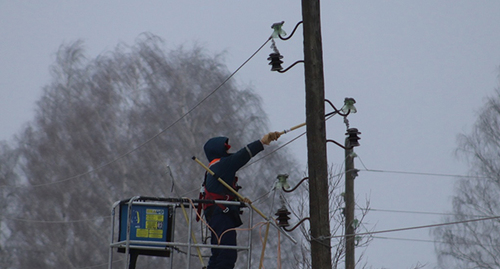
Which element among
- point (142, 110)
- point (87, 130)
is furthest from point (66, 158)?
point (142, 110)

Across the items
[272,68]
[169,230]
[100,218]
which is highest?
[100,218]

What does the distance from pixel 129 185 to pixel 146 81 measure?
15.0 ft

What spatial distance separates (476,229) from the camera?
3044 centimetres

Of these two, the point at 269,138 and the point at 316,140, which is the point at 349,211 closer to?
the point at 316,140

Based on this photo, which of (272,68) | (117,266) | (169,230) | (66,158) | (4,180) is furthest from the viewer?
(4,180)

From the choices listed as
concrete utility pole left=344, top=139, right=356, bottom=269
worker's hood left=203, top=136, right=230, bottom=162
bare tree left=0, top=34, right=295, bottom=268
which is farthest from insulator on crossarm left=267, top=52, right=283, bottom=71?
bare tree left=0, top=34, right=295, bottom=268

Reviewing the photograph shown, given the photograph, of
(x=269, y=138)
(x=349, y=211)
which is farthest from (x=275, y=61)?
(x=349, y=211)

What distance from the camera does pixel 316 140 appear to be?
9.18 meters

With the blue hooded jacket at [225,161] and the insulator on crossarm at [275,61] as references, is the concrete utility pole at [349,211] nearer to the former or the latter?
the insulator on crossarm at [275,61]

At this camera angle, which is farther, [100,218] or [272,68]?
[100,218]

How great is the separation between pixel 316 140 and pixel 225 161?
3.45ft

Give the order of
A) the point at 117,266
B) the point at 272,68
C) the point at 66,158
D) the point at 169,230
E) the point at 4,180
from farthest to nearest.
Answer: the point at 4,180, the point at 66,158, the point at 117,266, the point at 272,68, the point at 169,230

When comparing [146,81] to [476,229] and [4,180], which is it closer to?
[4,180]

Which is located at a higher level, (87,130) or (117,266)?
(87,130)
